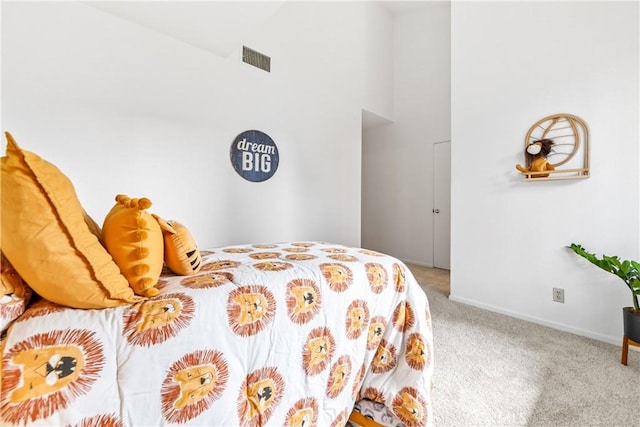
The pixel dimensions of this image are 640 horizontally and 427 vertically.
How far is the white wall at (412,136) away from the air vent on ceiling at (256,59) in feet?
8.63

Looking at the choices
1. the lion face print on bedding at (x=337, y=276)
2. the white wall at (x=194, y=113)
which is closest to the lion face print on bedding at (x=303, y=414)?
the lion face print on bedding at (x=337, y=276)

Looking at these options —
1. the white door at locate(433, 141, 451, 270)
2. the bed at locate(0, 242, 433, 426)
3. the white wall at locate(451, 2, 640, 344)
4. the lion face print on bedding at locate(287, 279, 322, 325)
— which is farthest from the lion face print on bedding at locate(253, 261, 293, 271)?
the white door at locate(433, 141, 451, 270)

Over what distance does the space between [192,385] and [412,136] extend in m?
4.64

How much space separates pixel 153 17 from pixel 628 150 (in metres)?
3.58

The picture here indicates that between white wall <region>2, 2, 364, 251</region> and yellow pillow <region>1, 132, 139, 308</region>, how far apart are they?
4.61ft

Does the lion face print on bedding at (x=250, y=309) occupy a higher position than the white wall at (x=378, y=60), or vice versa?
the white wall at (x=378, y=60)

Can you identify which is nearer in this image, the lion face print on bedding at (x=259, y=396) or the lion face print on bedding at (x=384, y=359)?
the lion face print on bedding at (x=259, y=396)

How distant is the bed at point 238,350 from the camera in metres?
0.71

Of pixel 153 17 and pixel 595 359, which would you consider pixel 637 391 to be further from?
pixel 153 17

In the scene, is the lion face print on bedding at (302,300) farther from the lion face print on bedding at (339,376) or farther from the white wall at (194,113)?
the white wall at (194,113)

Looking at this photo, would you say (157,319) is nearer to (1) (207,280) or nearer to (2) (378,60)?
(1) (207,280)

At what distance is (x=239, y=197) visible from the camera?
271cm

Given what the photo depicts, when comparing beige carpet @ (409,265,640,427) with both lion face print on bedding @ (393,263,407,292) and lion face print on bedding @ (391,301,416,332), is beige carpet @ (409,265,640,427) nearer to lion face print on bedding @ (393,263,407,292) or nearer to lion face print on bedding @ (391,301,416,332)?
lion face print on bedding @ (391,301,416,332)

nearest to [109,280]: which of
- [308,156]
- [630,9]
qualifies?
[308,156]
